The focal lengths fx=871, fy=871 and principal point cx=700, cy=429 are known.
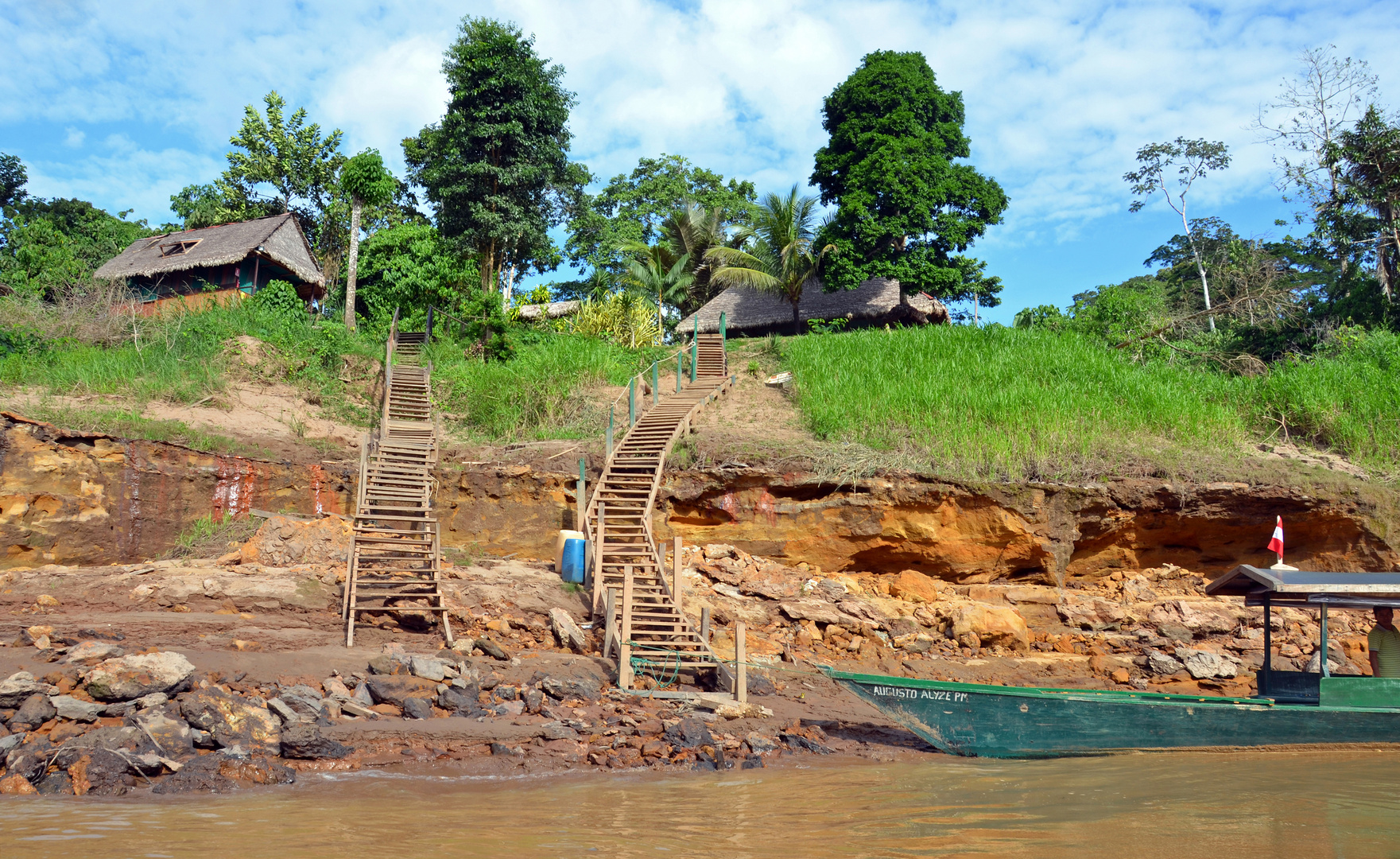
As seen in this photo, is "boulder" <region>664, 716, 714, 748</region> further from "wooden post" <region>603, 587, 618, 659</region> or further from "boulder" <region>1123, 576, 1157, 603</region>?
"boulder" <region>1123, 576, 1157, 603</region>

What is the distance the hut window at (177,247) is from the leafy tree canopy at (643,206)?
1179 cm

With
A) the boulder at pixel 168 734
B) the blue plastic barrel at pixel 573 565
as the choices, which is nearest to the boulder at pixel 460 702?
the boulder at pixel 168 734

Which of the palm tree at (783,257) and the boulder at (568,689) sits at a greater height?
the palm tree at (783,257)

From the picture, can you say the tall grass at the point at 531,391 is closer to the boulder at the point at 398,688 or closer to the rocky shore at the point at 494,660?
the rocky shore at the point at 494,660

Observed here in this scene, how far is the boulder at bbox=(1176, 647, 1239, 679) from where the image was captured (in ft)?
41.7

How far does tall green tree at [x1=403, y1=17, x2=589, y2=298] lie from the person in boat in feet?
67.5

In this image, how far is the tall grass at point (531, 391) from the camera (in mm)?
17875

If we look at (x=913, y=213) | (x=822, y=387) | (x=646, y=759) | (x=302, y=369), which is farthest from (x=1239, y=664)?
(x=302, y=369)

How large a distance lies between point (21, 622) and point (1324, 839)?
496 inches

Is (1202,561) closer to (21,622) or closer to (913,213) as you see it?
(913,213)

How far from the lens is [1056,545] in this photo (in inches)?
567

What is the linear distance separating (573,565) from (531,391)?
19.6 ft

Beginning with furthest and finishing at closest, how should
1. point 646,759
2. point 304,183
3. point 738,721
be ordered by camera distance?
1. point 304,183
2. point 738,721
3. point 646,759

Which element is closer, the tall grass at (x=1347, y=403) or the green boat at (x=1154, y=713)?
the green boat at (x=1154, y=713)
